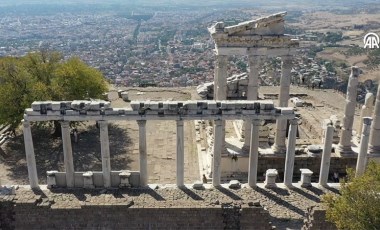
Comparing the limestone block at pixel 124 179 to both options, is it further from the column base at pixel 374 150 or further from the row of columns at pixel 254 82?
the column base at pixel 374 150

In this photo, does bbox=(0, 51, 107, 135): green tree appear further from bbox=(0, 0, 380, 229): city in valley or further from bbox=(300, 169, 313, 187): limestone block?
bbox=(300, 169, 313, 187): limestone block

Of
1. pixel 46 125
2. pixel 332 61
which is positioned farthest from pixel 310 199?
pixel 332 61

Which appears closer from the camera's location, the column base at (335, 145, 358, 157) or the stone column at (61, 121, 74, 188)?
the stone column at (61, 121, 74, 188)

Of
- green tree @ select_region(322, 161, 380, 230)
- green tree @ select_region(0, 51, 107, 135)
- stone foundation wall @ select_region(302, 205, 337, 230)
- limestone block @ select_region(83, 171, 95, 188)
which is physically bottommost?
stone foundation wall @ select_region(302, 205, 337, 230)

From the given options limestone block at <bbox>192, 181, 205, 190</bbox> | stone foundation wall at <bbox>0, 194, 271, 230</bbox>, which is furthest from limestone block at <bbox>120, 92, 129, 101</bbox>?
stone foundation wall at <bbox>0, 194, 271, 230</bbox>

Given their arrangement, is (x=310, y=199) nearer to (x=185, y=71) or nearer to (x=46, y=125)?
(x=46, y=125)
